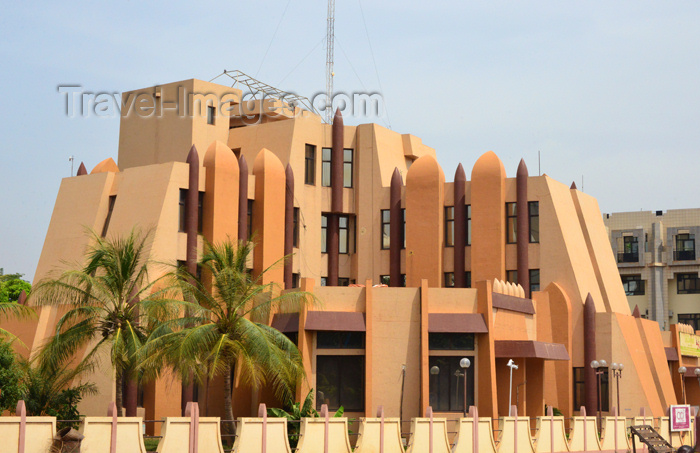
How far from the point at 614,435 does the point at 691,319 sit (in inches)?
1528

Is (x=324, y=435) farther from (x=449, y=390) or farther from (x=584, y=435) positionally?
(x=584, y=435)

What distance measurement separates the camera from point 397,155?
51.9 m

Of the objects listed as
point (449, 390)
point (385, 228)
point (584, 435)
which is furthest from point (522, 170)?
point (584, 435)

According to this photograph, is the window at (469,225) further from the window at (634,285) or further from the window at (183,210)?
the window at (634,285)

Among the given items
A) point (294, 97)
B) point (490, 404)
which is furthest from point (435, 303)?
point (294, 97)

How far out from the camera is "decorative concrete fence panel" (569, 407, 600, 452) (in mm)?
36031

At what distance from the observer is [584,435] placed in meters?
36.6

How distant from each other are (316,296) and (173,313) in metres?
7.04

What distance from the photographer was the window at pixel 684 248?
73500mm

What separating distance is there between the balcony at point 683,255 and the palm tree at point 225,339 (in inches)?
1874

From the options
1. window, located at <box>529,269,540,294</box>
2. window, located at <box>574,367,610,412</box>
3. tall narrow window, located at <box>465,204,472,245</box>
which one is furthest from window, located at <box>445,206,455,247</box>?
window, located at <box>574,367,610,412</box>

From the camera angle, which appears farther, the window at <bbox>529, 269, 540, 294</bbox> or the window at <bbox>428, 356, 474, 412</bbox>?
the window at <bbox>529, 269, 540, 294</bbox>

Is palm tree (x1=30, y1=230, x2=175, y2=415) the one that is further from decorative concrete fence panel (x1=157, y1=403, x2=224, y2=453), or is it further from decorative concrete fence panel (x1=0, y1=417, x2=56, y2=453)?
decorative concrete fence panel (x1=0, y1=417, x2=56, y2=453)

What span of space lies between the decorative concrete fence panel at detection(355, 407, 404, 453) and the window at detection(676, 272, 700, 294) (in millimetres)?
50493
